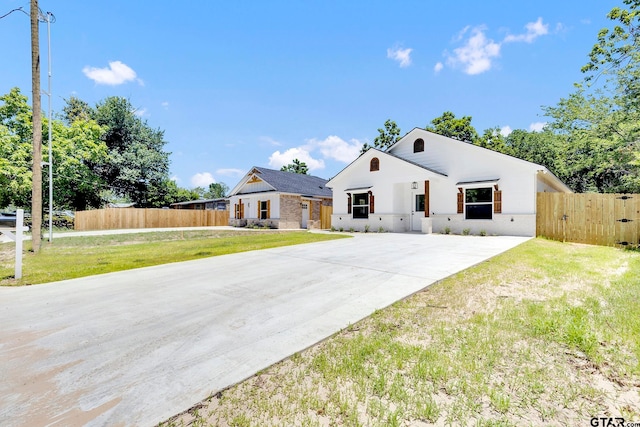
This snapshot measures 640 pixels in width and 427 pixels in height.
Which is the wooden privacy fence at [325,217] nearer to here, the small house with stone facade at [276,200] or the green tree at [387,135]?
the small house with stone facade at [276,200]

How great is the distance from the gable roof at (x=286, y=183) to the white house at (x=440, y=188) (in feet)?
19.5

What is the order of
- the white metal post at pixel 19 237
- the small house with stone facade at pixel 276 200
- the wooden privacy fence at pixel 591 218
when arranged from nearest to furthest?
1. the white metal post at pixel 19 237
2. the wooden privacy fence at pixel 591 218
3. the small house with stone facade at pixel 276 200

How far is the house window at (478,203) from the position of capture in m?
14.8

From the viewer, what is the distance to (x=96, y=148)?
27312mm

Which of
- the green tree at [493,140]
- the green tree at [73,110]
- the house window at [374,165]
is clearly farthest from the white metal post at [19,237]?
the green tree at [493,140]

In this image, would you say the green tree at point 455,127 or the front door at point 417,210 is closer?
the front door at point 417,210

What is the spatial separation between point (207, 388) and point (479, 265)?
656 centimetres

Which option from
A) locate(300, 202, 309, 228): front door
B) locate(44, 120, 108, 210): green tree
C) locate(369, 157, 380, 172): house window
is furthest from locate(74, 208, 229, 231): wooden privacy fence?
locate(369, 157, 380, 172): house window

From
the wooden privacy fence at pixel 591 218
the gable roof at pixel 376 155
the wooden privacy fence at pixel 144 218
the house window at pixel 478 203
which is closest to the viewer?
the wooden privacy fence at pixel 591 218

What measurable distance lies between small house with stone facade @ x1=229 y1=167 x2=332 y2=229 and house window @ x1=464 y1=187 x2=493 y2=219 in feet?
44.2

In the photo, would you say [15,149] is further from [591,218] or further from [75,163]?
[591,218]

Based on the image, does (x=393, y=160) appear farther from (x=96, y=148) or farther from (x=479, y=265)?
(x=96, y=148)

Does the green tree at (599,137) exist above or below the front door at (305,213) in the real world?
above

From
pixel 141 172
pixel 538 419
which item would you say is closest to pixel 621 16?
pixel 538 419
